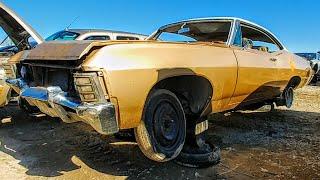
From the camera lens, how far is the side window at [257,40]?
5.20 metres

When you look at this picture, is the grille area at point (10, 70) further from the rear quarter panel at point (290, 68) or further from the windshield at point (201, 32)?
the rear quarter panel at point (290, 68)

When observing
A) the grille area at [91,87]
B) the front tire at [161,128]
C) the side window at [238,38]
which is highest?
the side window at [238,38]

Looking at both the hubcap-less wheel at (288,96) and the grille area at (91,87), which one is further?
the hubcap-less wheel at (288,96)

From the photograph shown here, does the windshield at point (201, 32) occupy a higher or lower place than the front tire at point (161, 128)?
higher

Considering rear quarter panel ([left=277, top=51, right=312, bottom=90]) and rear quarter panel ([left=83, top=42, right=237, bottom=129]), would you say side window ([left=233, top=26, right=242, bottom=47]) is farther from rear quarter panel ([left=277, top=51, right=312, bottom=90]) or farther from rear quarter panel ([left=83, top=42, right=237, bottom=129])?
rear quarter panel ([left=277, top=51, right=312, bottom=90])

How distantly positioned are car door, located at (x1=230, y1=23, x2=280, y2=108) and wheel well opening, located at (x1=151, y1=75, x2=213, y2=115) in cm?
61

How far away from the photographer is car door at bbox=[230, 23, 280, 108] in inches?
182

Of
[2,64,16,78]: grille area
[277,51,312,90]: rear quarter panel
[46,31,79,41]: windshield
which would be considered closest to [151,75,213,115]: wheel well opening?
[2,64,16,78]: grille area

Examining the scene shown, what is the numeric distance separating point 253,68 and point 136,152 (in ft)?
6.14

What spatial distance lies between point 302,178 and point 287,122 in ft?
10.0

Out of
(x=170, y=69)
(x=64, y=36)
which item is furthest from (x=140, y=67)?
(x=64, y=36)

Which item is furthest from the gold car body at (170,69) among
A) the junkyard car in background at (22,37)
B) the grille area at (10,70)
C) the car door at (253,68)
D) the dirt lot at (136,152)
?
the junkyard car in background at (22,37)

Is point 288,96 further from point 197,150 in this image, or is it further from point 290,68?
point 197,150

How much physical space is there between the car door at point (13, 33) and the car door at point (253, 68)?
273 centimetres
